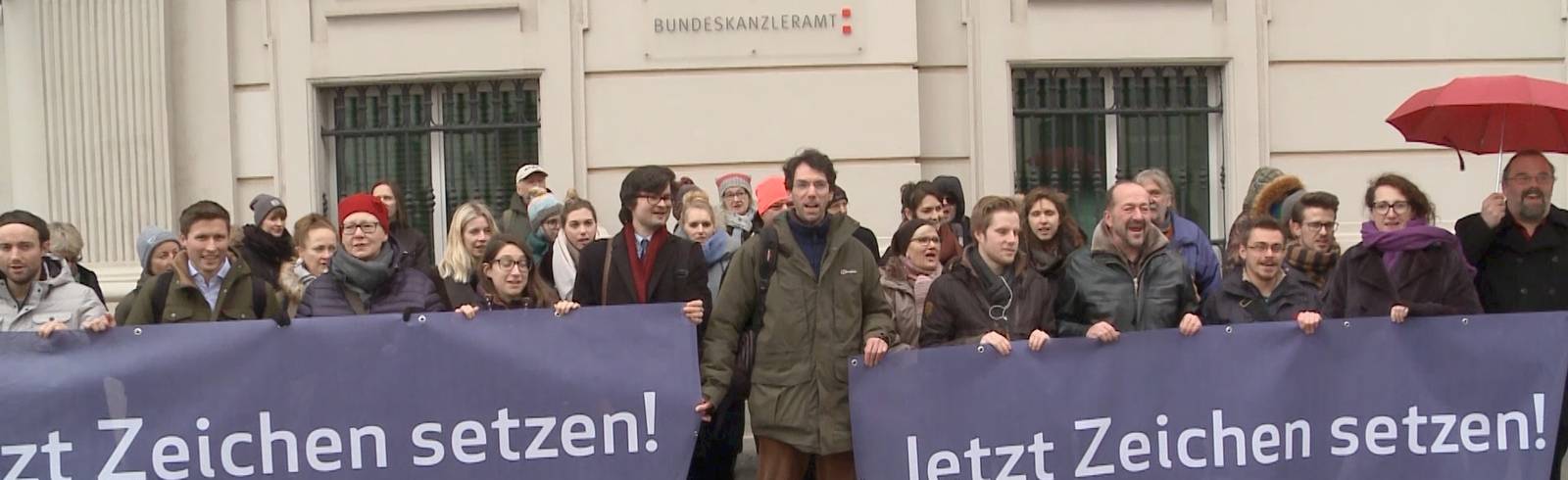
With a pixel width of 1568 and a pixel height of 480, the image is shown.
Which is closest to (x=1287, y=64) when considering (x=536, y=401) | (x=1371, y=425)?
(x=1371, y=425)

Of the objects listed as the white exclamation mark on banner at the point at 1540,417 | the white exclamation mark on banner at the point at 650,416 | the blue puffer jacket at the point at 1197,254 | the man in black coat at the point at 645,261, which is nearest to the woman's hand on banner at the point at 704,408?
the white exclamation mark on banner at the point at 650,416

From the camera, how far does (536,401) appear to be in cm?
595

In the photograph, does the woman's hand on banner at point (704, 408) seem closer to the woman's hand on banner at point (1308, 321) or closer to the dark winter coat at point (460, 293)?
the dark winter coat at point (460, 293)

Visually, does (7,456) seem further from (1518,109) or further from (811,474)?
(1518,109)

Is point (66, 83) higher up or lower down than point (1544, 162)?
higher up

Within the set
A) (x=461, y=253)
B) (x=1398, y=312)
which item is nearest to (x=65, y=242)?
(x=461, y=253)

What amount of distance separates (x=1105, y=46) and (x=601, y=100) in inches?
126

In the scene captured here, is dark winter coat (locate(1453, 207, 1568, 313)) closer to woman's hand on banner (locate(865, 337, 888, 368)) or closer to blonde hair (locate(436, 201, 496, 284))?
woman's hand on banner (locate(865, 337, 888, 368))

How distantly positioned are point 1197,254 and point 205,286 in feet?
13.7

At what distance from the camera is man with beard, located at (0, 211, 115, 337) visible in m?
6.02

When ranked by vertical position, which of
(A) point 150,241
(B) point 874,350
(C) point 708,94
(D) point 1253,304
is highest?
(C) point 708,94

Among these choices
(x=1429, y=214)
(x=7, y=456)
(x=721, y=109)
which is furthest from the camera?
(x=721, y=109)

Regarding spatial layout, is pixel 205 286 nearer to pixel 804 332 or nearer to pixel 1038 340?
pixel 804 332

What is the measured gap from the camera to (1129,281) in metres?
5.95
